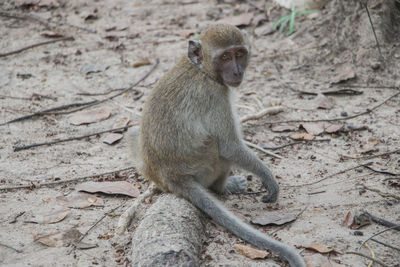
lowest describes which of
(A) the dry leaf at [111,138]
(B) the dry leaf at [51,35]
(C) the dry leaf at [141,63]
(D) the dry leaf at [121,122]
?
(A) the dry leaf at [111,138]

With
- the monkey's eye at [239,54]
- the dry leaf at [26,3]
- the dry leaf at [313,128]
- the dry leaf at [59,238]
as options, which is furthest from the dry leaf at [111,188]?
the dry leaf at [26,3]

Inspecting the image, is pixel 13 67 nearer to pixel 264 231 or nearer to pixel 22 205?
pixel 22 205

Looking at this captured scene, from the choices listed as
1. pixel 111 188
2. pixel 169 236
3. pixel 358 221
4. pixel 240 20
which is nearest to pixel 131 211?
pixel 111 188

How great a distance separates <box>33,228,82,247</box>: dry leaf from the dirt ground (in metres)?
A: 0.06

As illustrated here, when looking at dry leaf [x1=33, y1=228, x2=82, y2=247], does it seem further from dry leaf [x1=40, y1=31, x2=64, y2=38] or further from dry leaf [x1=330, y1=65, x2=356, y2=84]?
dry leaf [x1=40, y1=31, x2=64, y2=38]

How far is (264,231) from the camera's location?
4.63 m

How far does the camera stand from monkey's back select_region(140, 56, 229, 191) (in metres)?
4.91

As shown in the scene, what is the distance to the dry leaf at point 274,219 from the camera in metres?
4.69

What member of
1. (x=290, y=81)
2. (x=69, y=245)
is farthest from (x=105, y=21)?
(x=69, y=245)

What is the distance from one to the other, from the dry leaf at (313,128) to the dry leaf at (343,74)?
4.03 ft

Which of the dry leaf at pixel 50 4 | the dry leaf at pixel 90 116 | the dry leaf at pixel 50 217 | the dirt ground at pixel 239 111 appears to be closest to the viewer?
the dirt ground at pixel 239 111

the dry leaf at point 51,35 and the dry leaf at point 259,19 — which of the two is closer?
the dry leaf at point 259,19

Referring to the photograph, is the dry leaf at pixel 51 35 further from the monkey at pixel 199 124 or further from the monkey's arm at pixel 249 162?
the monkey's arm at pixel 249 162

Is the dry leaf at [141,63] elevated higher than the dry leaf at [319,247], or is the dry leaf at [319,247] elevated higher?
the dry leaf at [141,63]
